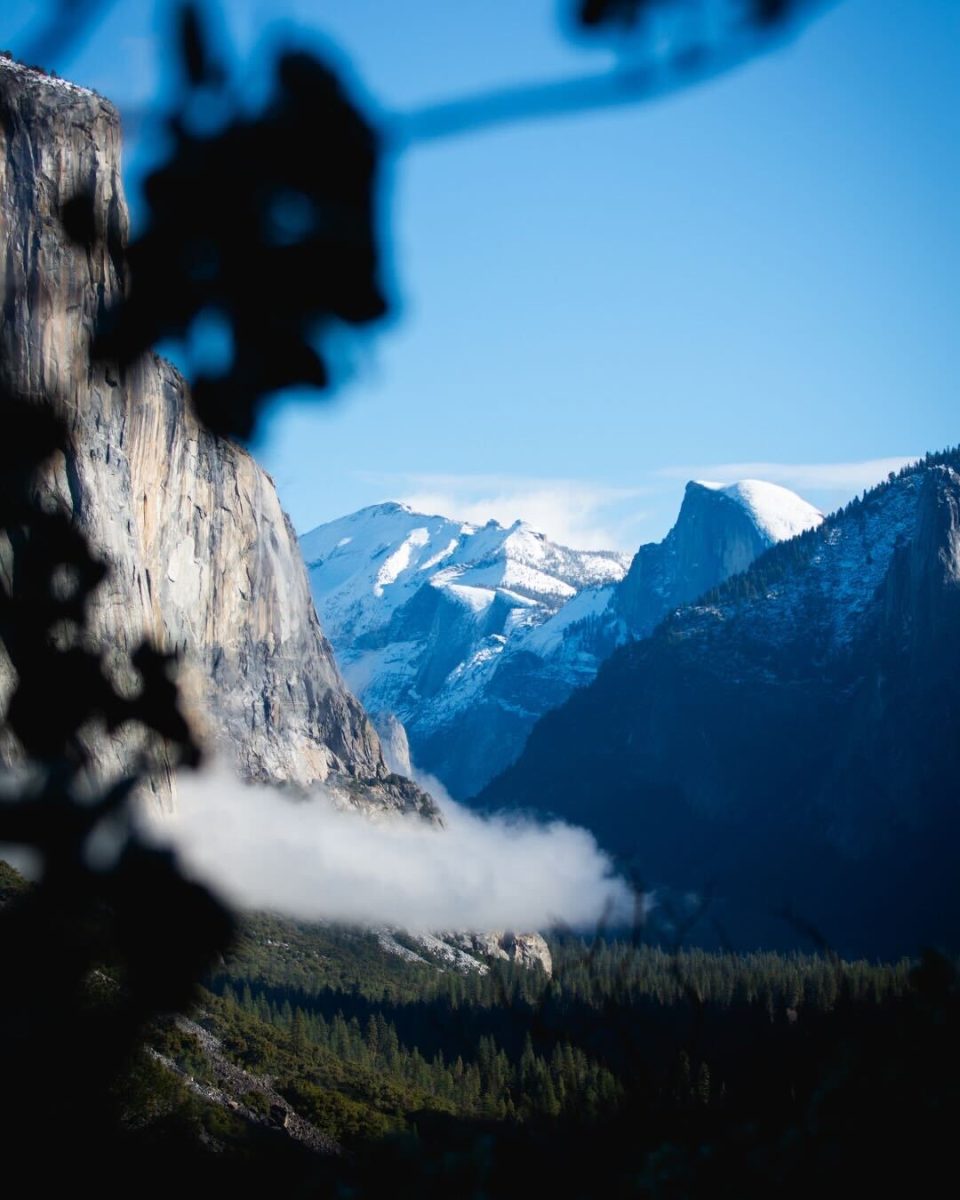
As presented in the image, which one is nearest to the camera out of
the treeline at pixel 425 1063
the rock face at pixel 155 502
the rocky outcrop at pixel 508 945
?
the rock face at pixel 155 502

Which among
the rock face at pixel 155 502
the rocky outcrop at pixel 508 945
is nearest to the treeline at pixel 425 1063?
the rock face at pixel 155 502

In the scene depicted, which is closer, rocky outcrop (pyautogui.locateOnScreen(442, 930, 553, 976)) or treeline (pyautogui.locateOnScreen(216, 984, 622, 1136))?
treeline (pyautogui.locateOnScreen(216, 984, 622, 1136))

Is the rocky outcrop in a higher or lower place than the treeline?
higher

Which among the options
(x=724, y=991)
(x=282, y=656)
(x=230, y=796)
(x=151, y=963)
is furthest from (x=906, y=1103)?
(x=282, y=656)

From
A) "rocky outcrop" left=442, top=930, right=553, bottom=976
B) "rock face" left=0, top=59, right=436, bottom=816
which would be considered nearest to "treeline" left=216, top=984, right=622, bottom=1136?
"rock face" left=0, top=59, right=436, bottom=816

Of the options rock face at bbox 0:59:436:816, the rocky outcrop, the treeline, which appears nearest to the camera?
rock face at bbox 0:59:436:816

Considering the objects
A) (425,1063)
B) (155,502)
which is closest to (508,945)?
(425,1063)

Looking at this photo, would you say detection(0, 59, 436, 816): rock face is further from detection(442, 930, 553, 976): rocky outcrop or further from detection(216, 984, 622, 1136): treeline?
detection(442, 930, 553, 976): rocky outcrop

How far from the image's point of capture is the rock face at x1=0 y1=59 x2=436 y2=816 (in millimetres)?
8648

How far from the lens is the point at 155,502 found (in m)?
103

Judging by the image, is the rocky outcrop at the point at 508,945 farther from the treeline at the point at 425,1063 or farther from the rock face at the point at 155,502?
the treeline at the point at 425,1063

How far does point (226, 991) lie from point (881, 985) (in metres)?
50.1

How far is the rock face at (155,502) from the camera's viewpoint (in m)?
8.65

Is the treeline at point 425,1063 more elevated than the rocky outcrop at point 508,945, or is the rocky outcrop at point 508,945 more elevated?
the rocky outcrop at point 508,945
